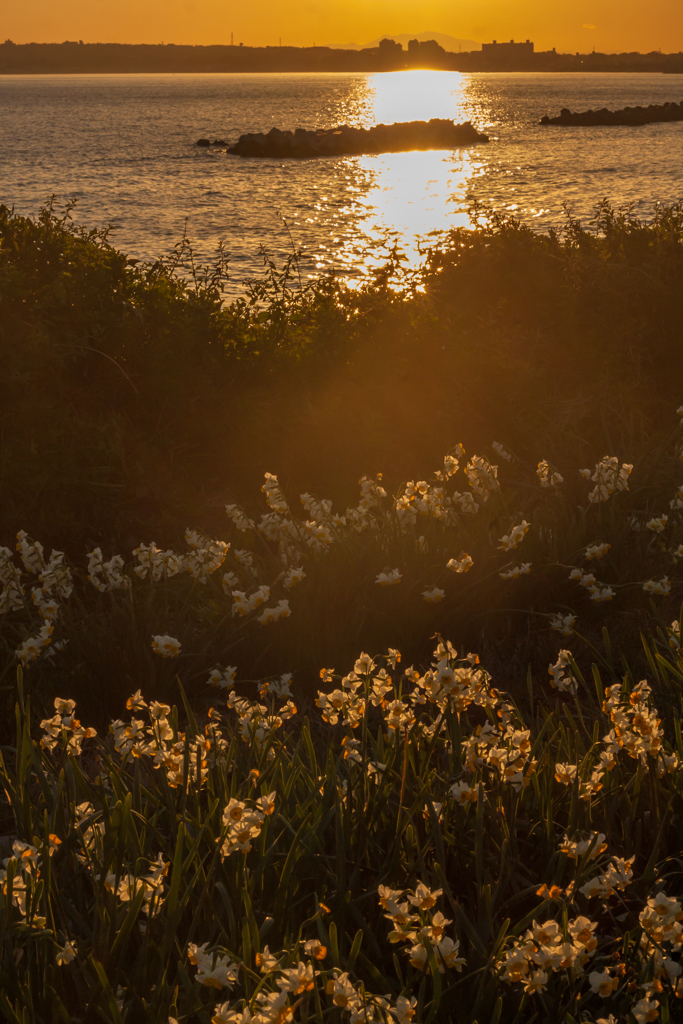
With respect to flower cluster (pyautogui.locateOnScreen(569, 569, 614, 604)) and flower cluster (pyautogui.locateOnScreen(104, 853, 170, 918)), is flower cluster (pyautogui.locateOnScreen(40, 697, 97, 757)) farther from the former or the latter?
flower cluster (pyautogui.locateOnScreen(569, 569, 614, 604))

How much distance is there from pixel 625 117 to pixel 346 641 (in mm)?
105195

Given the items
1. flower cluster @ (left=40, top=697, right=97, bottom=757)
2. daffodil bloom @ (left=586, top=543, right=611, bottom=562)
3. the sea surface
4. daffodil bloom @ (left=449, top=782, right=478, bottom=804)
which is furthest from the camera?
the sea surface

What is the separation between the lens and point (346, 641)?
3.85 metres

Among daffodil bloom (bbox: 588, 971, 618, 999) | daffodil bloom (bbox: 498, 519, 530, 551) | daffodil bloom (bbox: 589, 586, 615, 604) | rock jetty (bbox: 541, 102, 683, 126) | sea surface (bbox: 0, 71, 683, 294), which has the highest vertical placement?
rock jetty (bbox: 541, 102, 683, 126)

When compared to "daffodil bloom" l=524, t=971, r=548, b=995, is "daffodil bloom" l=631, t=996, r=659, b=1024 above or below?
below

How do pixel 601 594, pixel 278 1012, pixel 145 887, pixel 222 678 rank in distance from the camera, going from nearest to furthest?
pixel 278 1012 < pixel 145 887 < pixel 222 678 < pixel 601 594

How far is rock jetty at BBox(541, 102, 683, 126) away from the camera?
92.4 metres

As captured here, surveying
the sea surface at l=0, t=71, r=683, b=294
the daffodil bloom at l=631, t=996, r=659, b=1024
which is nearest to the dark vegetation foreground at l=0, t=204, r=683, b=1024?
the daffodil bloom at l=631, t=996, r=659, b=1024

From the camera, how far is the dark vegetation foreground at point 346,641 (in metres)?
1.93

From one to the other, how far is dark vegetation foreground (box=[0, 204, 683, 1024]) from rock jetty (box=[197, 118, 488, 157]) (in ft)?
216

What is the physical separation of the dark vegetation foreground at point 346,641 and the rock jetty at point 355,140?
6569 cm

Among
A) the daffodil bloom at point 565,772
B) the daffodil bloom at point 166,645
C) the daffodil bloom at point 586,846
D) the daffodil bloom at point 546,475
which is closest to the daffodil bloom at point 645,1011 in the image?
the daffodil bloom at point 586,846

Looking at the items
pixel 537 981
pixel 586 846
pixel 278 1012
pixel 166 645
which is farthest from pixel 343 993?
pixel 166 645

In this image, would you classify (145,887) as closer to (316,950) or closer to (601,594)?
(316,950)
